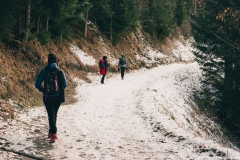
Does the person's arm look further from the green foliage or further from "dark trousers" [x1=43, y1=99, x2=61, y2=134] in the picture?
the green foliage

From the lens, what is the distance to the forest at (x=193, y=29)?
13422 mm

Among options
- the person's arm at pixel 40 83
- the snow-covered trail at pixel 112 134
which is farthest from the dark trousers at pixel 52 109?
the snow-covered trail at pixel 112 134

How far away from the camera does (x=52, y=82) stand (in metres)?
6.95

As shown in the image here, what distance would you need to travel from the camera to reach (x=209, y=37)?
844 inches

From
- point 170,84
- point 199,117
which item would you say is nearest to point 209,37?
point 170,84

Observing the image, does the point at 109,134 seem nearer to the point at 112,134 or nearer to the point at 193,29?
the point at 112,134

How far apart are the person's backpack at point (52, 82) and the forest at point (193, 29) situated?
535 cm

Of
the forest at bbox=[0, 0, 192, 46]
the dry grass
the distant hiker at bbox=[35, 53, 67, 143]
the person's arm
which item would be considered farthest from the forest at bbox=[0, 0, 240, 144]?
the person's arm

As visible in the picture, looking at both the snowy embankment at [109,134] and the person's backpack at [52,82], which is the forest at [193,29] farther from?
the person's backpack at [52,82]

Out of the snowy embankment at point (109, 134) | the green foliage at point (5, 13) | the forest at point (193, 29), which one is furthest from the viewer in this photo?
→ the forest at point (193, 29)

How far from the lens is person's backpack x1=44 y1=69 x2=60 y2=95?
693 cm

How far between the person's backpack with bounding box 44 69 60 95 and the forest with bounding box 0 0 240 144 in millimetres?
5346

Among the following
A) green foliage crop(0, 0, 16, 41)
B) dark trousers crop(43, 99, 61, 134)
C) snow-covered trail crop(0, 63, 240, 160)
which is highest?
green foliage crop(0, 0, 16, 41)

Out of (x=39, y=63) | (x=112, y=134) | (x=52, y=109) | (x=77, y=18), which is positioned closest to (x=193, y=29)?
(x=77, y=18)
